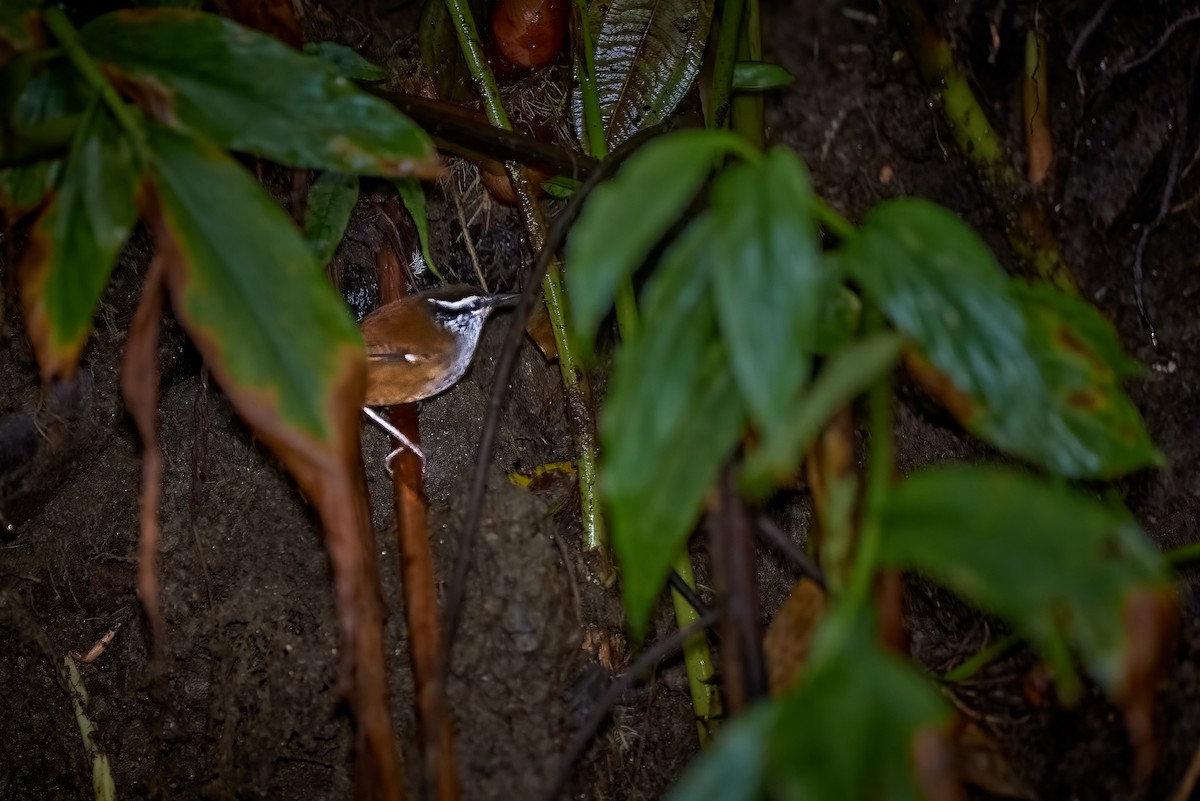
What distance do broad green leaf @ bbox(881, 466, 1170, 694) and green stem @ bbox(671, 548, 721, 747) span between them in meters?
0.71

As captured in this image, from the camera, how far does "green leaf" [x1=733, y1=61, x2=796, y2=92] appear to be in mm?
1466

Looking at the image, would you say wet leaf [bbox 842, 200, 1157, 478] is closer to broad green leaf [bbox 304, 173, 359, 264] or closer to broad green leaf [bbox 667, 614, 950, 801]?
broad green leaf [bbox 667, 614, 950, 801]

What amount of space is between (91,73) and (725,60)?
3.07ft

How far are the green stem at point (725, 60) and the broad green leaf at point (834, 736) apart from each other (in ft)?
3.36

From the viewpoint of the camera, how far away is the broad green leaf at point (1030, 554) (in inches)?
24.9

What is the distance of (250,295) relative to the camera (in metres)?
0.83

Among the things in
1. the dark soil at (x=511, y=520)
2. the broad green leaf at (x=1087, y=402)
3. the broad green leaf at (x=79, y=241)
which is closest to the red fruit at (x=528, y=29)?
the dark soil at (x=511, y=520)

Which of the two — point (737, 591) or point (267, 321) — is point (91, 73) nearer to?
point (267, 321)

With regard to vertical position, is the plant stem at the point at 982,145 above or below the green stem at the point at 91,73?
below

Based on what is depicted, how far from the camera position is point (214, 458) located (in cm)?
158

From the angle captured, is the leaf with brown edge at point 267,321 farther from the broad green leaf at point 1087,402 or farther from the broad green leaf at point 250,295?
the broad green leaf at point 1087,402

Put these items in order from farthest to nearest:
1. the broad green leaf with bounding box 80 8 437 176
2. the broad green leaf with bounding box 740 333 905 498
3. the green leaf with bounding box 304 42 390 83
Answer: the green leaf with bounding box 304 42 390 83, the broad green leaf with bounding box 80 8 437 176, the broad green leaf with bounding box 740 333 905 498

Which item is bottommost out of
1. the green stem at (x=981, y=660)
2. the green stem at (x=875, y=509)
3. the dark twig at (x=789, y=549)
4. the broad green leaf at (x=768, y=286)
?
the green stem at (x=981, y=660)

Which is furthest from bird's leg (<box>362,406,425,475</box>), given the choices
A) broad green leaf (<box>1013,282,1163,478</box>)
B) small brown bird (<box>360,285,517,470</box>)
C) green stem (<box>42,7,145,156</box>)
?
broad green leaf (<box>1013,282,1163,478</box>)
